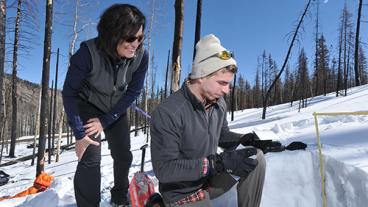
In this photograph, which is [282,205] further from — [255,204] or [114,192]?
[114,192]

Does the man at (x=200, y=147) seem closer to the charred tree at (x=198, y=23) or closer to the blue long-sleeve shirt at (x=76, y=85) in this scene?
the blue long-sleeve shirt at (x=76, y=85)

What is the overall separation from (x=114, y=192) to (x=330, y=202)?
1970 millimetres

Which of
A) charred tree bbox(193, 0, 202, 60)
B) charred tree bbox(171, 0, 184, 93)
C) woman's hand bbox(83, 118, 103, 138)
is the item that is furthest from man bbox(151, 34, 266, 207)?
charred tree bbox(193, 0, 202, 60)

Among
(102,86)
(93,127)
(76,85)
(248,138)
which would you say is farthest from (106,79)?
(248,138)

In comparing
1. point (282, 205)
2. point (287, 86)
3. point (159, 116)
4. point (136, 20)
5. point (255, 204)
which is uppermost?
point (287, 86)

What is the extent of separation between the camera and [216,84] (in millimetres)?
2125

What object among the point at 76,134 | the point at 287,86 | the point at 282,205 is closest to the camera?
the point at 76,134

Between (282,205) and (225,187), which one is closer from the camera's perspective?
(225,187)

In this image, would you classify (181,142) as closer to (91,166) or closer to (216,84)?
(216,84)

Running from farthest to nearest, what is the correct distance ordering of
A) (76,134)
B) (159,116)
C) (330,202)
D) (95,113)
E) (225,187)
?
(330,202) → (95,113) → (76,134) → (225,187) → (159,116)

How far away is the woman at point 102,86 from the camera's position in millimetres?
2393

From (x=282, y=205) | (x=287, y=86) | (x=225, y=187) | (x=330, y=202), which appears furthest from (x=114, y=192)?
(x=287, y=86)

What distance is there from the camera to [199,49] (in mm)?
2256

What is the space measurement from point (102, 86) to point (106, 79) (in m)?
0.06
